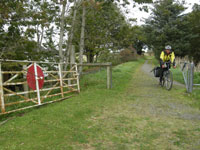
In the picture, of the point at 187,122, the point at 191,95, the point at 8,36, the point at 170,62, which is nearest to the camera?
the point at 187,122

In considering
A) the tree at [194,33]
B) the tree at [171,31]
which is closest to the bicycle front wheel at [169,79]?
the tree at [171,31]

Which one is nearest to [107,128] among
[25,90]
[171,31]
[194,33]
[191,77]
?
[25,90]

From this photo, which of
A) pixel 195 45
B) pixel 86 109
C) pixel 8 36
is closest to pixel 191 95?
pixel 86 109

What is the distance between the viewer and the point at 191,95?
7.03 metres

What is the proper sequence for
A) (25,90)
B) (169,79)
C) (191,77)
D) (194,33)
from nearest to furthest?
(25,90), (191,77), (169,79), (194,33)

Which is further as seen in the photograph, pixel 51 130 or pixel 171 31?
pixel 171 31

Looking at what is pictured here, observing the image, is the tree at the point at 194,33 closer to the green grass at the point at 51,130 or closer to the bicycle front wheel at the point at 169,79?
the bicycle front wheel at the point at 169,79

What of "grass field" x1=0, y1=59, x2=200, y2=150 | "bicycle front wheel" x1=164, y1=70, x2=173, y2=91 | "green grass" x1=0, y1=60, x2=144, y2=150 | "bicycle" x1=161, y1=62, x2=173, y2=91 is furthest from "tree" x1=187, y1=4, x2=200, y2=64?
"green grass" x1=0, y1=60, x2=144, y2=150

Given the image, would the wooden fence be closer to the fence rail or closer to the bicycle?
the bicycle

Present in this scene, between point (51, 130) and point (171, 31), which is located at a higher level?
point (171, 31)

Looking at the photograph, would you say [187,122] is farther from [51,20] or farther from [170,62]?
[51,20]

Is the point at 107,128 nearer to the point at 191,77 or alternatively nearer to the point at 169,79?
the point at 191,77

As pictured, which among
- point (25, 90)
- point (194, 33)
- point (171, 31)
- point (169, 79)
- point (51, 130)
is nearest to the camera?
point (51, 130)

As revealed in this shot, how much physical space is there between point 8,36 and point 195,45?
33333 mm
